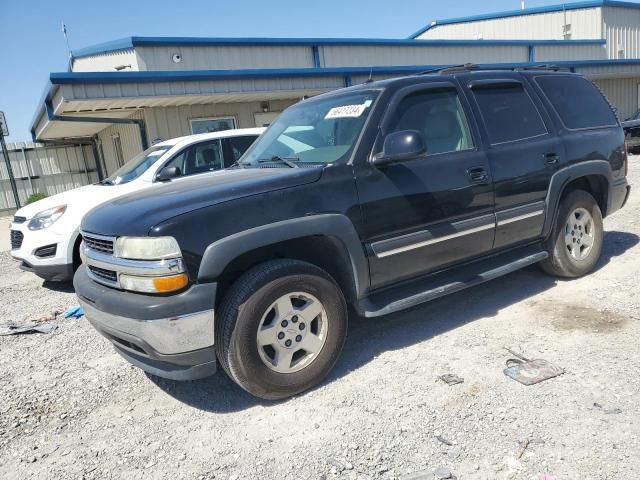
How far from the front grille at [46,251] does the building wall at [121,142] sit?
6755 millimetres

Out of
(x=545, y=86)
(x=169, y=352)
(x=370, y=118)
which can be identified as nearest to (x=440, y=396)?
(x=169, y=352)

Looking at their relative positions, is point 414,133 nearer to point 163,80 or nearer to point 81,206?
point 81,206

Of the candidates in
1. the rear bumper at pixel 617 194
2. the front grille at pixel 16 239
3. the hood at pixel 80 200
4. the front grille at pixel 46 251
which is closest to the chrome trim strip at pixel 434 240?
the rear bumper at pixel 617 194

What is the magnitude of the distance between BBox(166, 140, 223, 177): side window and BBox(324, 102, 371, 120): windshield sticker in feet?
10.8

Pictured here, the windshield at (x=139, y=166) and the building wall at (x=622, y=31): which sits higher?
the building wall at (x=622, y=31)

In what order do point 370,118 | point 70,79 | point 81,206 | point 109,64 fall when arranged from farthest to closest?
point 109,64 < point 70,79 < point 81,206 < point 370,118

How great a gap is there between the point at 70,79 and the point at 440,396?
8.86m

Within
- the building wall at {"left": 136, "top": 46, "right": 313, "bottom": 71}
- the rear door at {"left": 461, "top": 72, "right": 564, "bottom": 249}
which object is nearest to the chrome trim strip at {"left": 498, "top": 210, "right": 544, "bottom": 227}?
the rear door at {"left": 461, "top": 72, "right": 564, "bottom": 249}

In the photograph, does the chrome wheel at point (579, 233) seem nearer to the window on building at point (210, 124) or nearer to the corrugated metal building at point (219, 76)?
the corrugated metal building at point (219, 76)

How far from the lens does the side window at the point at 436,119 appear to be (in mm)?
3877

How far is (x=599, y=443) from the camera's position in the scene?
102 inches

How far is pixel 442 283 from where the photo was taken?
3.91 metres

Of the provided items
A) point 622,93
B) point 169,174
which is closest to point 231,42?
point 169,174

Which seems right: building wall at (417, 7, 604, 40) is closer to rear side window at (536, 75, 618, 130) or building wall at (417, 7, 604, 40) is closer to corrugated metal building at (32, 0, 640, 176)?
corrugated metal building at (32, 0, 640, 176)
